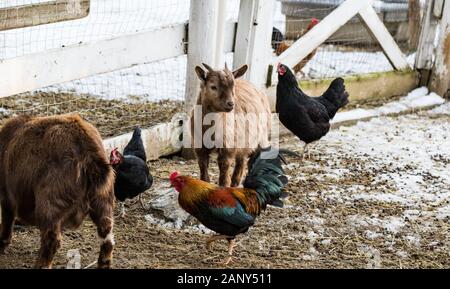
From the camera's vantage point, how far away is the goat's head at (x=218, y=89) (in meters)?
5.69

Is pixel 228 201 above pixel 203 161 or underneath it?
above

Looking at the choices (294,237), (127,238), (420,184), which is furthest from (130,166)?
(420,184)

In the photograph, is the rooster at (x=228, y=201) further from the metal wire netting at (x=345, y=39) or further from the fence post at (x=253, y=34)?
the metal wire netting at (x=345, y=39)

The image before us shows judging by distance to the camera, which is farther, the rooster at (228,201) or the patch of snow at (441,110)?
the patch of snow at (441,110)

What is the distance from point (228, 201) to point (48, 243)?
121 centimetres

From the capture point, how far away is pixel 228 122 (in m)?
5.87

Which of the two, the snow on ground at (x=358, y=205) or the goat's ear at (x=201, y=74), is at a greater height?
the goat's ear at (x=201, y=74)

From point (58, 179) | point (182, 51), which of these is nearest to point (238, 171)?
point (182, 51)

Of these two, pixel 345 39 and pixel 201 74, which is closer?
pixel 201 74

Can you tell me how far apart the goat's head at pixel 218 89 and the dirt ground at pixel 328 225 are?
855mm

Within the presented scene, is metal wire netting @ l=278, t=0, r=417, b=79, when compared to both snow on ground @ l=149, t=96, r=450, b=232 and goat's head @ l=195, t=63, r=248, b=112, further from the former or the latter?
goat's head @ l=195, t=63, r=248, b=112

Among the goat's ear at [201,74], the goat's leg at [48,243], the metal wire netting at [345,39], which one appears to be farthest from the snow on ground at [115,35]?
the goat's leg at [48,243]

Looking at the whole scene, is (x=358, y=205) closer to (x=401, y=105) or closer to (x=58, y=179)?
(x=58, y=179)

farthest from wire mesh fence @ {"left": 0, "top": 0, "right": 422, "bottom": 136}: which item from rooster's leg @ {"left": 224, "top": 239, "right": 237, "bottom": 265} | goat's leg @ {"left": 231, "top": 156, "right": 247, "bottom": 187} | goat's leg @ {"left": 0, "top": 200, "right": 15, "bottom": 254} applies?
rooster's leg @ {"left": 224, "top": 239, "right": 237, "bottom": 265}
